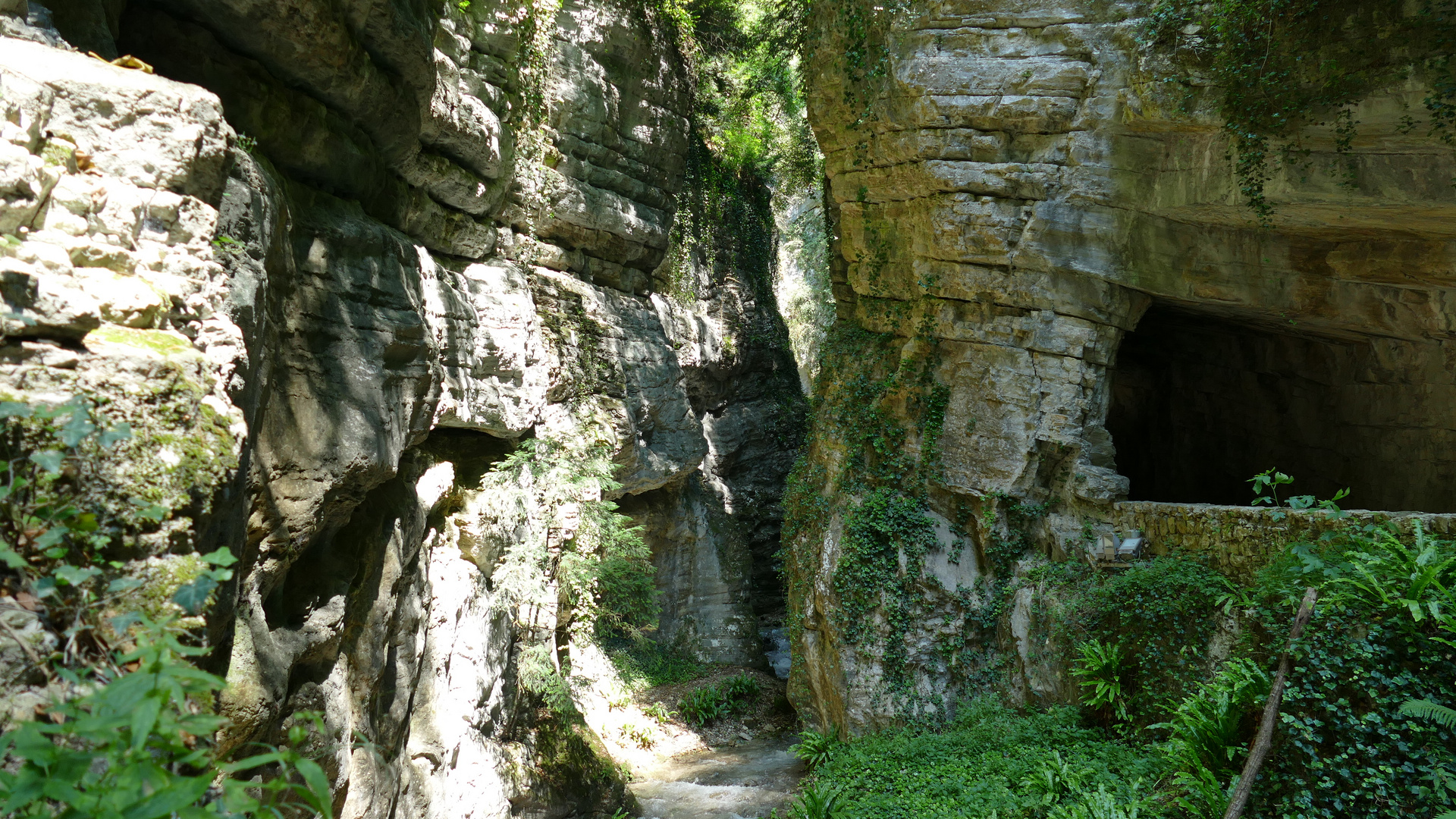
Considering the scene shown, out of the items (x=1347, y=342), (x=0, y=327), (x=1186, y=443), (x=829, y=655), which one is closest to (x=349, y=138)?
(x=0, y=327)

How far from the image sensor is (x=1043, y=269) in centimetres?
1067

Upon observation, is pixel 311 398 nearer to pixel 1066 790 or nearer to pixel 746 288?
pixel 1066 790

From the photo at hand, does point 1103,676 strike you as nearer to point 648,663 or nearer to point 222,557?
point 222,557

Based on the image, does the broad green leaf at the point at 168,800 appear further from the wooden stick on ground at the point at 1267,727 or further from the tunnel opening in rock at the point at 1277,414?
the tunnel opening in rock at the point at 1277,414

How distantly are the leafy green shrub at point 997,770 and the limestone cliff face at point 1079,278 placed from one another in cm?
101

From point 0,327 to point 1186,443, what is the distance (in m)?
15.4

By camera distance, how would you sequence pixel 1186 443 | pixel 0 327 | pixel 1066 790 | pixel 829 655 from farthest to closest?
1. pixel 1186 443
2. pixel 829 655
3. pixel 1066 790
4. pixel 0 327

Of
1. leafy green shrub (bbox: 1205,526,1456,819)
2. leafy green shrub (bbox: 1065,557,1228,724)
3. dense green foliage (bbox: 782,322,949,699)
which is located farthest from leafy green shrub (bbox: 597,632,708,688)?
leafy green shrub (bbox: 1205,526,1456,819)

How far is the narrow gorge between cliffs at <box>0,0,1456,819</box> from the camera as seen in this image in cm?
354

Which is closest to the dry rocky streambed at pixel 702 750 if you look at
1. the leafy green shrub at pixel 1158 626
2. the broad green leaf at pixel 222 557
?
the leafy green shrub at pixel 1158 626

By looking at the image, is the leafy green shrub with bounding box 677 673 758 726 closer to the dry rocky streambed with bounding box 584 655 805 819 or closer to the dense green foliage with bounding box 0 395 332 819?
the dry rocky streambed with bounding box 584 655 805 819

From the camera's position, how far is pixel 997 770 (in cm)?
804

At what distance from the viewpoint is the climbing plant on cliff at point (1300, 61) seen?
723 centimetres

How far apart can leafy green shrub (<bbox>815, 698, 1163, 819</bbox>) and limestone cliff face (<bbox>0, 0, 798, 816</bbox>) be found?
461cm
